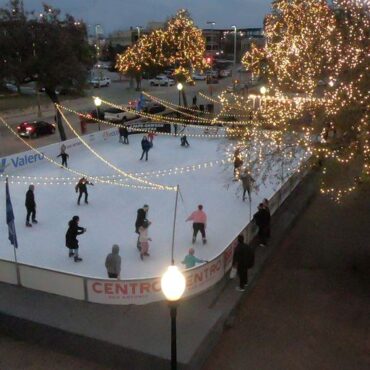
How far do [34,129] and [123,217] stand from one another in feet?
55.4

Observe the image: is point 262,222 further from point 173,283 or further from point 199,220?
point 173,283

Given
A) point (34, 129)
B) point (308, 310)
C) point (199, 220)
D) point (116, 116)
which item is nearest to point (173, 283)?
point (308, 310)

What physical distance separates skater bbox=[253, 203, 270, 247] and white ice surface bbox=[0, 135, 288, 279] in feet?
3.40

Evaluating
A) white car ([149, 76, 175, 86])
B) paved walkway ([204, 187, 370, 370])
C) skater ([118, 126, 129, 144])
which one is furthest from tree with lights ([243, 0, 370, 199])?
white car ([149, 76, 175, 86])

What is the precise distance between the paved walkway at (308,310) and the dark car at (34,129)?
20.0m

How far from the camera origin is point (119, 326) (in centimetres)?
884

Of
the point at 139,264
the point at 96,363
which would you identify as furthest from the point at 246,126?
the point at 96,363

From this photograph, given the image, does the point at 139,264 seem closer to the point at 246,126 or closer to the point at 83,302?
the point at 83,302

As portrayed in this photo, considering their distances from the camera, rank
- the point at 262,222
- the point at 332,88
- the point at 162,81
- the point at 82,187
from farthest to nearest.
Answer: the point at 162,81 < the point at 82,187 < the point at 262,222 < the point at 332,88

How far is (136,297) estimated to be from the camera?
31.3ft

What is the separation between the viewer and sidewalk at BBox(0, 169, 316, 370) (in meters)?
8.14

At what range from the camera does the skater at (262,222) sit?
40.7 feet

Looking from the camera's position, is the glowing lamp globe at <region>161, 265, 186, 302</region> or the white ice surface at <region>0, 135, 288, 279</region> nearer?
the glowing lamp globe at <region>161, 265, 186, 302</region>

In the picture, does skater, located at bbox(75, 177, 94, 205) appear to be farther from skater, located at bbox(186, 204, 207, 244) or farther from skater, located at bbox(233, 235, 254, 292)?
skater, located at bbox(233, 235, 254, 292)
